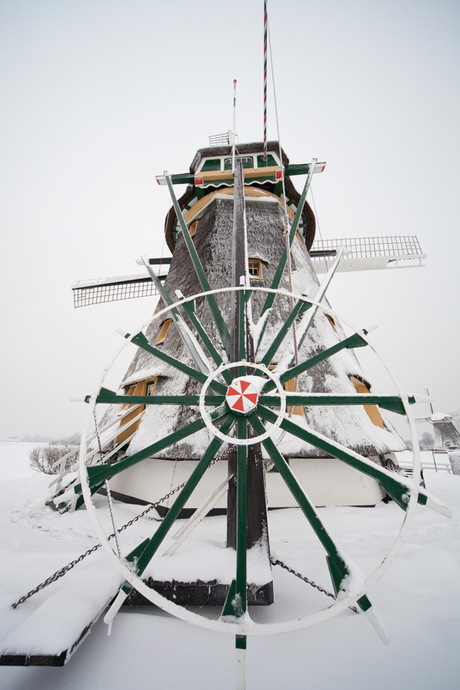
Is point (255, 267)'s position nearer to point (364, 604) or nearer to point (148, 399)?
point (148, 399)

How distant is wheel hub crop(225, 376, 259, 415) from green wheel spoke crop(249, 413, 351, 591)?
16cm

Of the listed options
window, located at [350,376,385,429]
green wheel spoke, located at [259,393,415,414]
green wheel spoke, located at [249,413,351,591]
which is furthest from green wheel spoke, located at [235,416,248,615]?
window, located at [350,376,385,429]

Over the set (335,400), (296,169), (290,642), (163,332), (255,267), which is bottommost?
(290,642)

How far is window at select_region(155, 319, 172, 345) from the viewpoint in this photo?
6.23 m

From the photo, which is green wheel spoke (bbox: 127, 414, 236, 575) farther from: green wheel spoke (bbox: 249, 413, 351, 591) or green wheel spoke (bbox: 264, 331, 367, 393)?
green wheel spoke (bbox: 264, 331, 367, 393)

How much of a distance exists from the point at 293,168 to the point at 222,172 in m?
1.93

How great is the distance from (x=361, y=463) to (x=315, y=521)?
441mm

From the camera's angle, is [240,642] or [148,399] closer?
[240,642]

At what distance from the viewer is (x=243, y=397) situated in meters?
1.93

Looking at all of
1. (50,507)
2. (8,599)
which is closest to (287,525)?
(8,599)

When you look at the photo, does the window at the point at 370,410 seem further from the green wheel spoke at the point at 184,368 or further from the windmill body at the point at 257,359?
the green wheel spoke at the point at 184,368

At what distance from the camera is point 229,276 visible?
6.19m

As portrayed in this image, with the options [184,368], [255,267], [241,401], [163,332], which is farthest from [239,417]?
[255,267]

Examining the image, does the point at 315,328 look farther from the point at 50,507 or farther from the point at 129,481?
the point at 50,507
